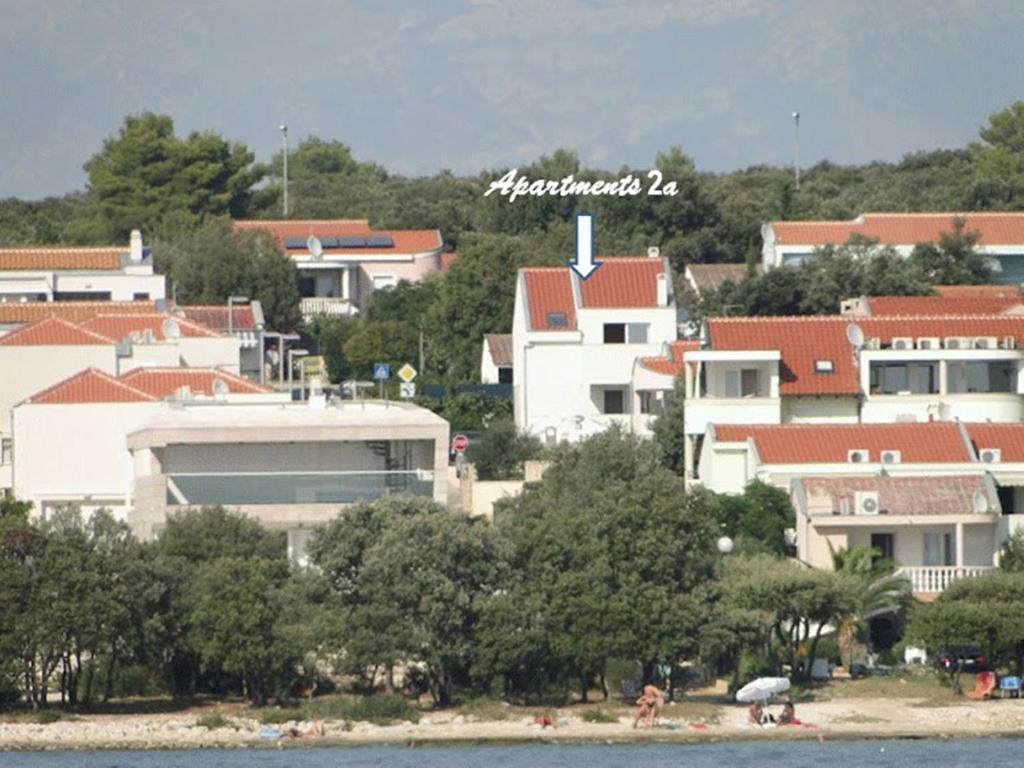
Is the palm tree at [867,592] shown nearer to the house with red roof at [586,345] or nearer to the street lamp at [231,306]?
the house with red roof at [586,345]

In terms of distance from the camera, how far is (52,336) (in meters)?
87.2

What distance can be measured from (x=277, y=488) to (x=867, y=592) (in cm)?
1250

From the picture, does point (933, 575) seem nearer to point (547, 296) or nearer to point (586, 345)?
point (586, 345)

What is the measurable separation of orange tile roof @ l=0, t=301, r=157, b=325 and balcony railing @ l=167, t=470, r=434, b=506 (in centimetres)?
2603

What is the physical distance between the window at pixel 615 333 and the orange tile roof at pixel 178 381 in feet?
41.8

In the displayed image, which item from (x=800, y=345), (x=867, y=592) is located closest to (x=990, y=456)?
(x=867, y=592)

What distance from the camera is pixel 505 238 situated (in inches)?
4252

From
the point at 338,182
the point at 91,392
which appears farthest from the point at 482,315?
the point at 338,182

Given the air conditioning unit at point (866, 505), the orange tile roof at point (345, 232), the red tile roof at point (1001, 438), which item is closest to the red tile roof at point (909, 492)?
the air conditioning unit at point (866, 505)

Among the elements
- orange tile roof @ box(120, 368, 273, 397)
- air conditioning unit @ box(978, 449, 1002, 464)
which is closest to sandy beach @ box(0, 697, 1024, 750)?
air conditioning unit @ box(978, 449, 1002, 464)

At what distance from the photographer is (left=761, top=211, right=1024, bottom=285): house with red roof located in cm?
10819

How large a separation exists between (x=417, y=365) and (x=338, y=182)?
72.4m

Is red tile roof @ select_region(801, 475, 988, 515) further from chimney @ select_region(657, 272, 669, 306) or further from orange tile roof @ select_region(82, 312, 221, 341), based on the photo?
orange tile roof @ select_region(82, 312, 221, 341)

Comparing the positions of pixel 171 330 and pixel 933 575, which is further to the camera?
pixel 171 330
